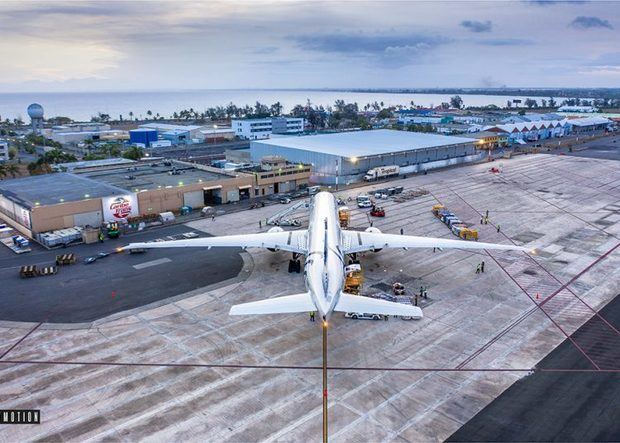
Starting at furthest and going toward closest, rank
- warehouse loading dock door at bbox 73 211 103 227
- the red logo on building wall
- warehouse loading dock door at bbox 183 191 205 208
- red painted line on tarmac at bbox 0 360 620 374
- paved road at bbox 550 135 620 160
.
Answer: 1. paved road at bbox 550 135 620 160
2. warehouse loading dock door at bbox 183 191 205 208
3. the red logo on building wall
4. warehouse loading dock door at bbox 73 211 103 227
5. red painted line on tarmac at bbox 0 360 620 374

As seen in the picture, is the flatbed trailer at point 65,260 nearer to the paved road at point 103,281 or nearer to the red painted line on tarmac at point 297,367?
the paved road at point 103,281

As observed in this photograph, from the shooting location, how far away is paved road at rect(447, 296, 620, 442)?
27.4m

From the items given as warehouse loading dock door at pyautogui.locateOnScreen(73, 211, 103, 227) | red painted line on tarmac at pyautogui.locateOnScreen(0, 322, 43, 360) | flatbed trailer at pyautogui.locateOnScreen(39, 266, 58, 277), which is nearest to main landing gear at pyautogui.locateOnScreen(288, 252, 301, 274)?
red painted line on tarmac at pyautogui.locateOnScreen(0, 322, 43, 360)

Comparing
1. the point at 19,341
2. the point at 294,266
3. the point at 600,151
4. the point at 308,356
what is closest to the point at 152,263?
the point at 294,266

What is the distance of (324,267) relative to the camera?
118ft

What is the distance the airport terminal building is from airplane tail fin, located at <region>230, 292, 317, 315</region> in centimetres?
7608

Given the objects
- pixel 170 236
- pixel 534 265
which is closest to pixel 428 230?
pixel 534 265

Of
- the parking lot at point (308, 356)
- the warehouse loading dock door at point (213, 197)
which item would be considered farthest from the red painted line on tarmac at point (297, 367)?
the warehouse loading dock door at point (213, 197)

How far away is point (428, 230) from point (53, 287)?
5093 cm

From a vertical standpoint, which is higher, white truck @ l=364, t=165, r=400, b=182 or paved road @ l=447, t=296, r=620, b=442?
white truck @ l=364, t=165, r=400, b=182

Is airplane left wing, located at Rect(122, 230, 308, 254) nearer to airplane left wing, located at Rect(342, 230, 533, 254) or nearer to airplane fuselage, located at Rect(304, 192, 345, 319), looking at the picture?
airplane left wing, located at Rect(342, 230, 533, 254)

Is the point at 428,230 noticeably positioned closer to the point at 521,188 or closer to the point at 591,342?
the point at 591,342

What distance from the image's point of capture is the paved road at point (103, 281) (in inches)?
1731

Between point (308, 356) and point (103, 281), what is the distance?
27648 millimetres
